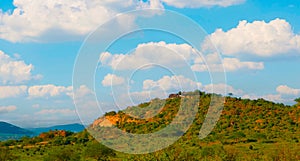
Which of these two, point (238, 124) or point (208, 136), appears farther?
point (238, 124)

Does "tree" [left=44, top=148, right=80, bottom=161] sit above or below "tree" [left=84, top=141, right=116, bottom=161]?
below

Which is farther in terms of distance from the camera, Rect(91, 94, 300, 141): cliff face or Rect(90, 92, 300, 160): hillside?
Rect(91, 94, 300, 141): cliff face

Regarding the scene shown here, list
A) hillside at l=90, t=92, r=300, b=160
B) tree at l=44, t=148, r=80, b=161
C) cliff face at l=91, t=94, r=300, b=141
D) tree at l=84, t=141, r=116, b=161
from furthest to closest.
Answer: cliff face at l=91, t=94, r=300, b=141 → hillside at l=90, t=92, r=300, b=160 → tree at l=84, t=141, r=116, b=161 → tree at l=44, t=148, r=80, b=161

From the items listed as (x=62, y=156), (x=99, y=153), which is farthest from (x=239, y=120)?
(x=62, y=156)

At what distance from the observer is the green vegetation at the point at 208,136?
243 feet

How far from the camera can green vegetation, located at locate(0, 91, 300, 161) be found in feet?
243

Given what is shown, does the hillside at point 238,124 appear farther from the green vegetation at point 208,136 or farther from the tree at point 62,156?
the tree at point 62,156

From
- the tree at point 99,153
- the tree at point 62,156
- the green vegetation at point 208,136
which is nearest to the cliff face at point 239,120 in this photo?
the green vegetation at point 208,136

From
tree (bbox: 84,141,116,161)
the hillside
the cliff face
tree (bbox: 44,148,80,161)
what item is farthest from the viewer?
the cliff face

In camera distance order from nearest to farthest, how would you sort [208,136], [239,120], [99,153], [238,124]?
[99,153]
[208,136]
[238,124]
[239,120]

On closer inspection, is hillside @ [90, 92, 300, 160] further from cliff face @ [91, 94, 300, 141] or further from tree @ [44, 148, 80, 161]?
tree @ [44, 148, 80, 161]

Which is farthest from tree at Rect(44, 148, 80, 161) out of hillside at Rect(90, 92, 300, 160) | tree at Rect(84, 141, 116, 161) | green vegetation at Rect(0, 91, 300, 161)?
hillside at Rect(90, 92, 300, 160)

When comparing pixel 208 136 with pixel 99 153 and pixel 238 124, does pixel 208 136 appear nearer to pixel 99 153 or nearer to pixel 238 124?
pixel 238 124

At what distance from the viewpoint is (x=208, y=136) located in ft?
307
